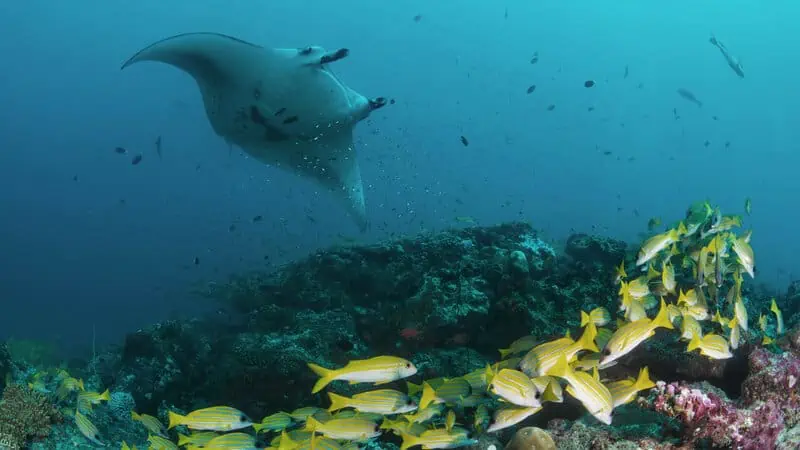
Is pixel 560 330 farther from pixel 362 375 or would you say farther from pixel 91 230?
pixel 91 230

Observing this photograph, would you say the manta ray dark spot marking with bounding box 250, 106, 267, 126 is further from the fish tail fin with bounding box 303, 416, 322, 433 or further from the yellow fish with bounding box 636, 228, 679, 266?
the yellow fish with bounding box 636, 228, 679, 266

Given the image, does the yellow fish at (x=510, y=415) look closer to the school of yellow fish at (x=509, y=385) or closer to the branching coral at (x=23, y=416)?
the school of yellow fish at (x=509, y=385)

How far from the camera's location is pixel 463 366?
6055 millimetres

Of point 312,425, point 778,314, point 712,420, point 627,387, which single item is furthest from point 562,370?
point 778,314

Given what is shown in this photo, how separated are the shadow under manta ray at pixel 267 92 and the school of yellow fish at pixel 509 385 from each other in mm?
6338

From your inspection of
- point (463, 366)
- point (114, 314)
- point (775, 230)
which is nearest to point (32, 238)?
point (114, 314)

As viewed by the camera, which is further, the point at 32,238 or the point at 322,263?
the point at 32,238

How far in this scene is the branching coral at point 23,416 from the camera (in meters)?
5.03

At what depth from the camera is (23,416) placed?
5273mm

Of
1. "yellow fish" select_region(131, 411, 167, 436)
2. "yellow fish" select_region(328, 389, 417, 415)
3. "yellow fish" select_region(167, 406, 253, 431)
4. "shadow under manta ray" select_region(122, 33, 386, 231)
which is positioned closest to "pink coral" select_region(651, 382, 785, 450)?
"yellow fish" select_region(328, 389, 417, 415)

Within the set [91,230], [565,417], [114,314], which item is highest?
[565,417]

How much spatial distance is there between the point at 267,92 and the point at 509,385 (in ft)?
27.0

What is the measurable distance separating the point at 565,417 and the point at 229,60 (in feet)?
27.7

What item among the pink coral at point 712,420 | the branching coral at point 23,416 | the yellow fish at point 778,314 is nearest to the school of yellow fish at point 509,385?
the yellow fish at point 778,314
